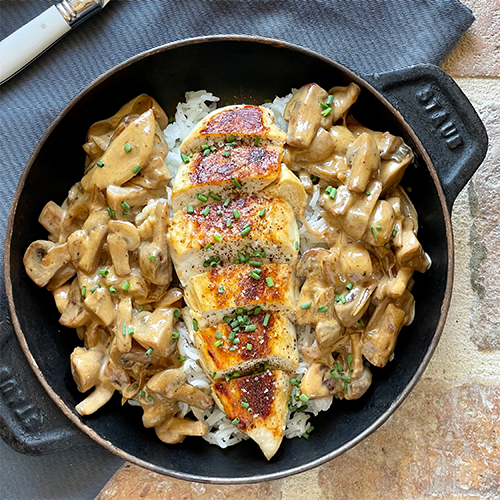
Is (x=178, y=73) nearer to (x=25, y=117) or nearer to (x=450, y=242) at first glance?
(x=25, y=117)

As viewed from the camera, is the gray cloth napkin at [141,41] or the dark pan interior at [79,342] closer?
the dark pan interior at [79,342]

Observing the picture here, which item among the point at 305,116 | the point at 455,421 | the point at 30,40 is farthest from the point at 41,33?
the point at 455,421

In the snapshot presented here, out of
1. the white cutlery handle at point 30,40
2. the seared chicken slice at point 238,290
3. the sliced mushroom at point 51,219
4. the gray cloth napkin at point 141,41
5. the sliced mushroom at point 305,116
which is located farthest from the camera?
the gray cloth napkin at point 141,41

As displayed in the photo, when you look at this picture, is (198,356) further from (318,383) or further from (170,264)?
(318,383)

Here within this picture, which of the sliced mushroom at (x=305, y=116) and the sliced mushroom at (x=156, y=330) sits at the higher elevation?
the sliced mushroom at (x=305, y=116)

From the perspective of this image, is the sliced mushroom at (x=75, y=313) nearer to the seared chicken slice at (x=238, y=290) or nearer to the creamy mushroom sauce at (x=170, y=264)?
the creamy mushroom sauce at (x=170, y=264)

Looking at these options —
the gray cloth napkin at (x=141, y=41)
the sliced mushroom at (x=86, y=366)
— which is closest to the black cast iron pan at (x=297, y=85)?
the sliced mushroom at (x=86, y=366)

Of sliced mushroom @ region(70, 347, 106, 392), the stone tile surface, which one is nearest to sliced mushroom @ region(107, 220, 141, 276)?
sliced mushroom @ region(70, 347, 106, 392)

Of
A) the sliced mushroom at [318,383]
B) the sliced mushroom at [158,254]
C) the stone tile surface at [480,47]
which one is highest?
the sliced mushroom at [158,254]
